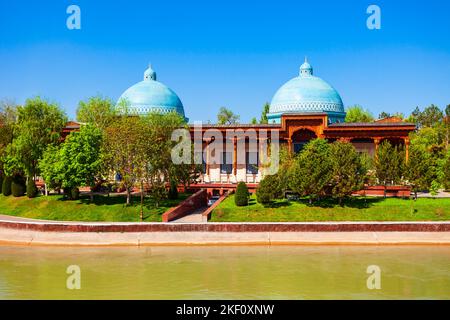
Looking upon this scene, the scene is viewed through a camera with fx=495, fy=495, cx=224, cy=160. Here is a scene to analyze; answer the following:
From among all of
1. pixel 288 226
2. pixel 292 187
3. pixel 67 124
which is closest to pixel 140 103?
pixel 67 124

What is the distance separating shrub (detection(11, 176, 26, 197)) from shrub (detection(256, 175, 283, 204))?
20539mm

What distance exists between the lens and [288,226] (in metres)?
30.9

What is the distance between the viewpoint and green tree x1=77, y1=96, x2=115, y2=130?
1851 inches

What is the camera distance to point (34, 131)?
41750mm

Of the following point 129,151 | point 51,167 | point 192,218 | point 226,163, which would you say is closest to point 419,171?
point 192,218

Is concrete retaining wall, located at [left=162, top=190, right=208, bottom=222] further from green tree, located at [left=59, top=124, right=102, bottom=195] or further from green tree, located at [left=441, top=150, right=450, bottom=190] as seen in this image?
green tree, located at [left=441, top=150, right=450, bottom=190]

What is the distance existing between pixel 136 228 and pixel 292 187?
11.7m

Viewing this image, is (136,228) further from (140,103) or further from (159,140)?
(140,103)

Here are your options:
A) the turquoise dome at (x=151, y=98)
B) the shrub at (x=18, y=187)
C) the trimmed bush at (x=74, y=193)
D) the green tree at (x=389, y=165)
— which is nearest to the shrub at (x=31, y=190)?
the shrub at (x=18, y=187)

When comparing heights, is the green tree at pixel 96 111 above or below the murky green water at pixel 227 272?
above

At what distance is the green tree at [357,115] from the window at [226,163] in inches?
977

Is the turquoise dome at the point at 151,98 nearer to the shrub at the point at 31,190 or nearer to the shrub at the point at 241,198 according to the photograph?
Answer: the shrub at the point at 31,190

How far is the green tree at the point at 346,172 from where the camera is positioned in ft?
116

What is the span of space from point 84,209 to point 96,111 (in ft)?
48.3
